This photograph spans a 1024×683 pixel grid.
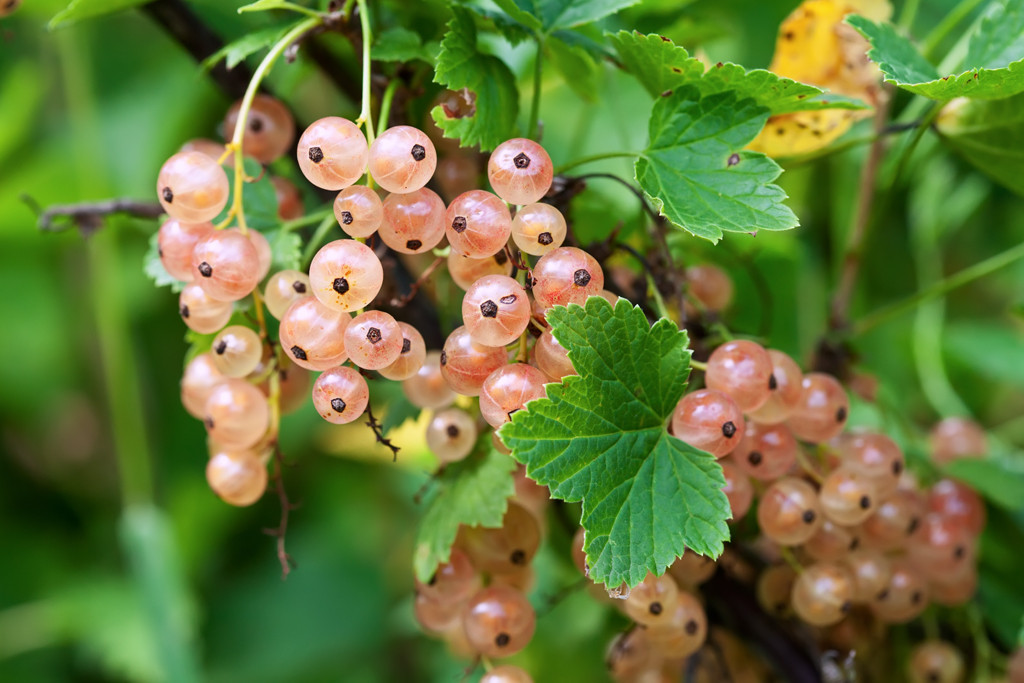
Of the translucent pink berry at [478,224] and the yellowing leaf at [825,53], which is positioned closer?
the translucent pink berry at [478,224]

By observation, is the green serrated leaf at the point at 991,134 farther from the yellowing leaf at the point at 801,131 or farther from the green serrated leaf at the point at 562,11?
the green serrated leaf at the point at 562,11

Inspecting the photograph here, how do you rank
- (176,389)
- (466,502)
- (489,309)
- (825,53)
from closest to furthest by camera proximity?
(489,309)
(466,502)
(825,53)
(176,389)

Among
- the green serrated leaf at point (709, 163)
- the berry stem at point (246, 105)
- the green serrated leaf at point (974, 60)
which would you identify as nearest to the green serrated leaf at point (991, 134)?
the green serrated leaf at point (974, 60)

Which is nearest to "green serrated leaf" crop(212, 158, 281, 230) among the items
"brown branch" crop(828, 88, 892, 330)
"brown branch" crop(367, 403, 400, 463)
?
"brown branch" crop(367, 403, 400, 463)

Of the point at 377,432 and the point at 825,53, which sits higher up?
the point at 825,53

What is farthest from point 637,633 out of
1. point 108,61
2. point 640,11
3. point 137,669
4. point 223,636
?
point 108,61

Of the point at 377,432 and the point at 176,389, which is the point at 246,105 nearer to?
the point at 377,432

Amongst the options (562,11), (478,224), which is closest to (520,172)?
(478,224)
